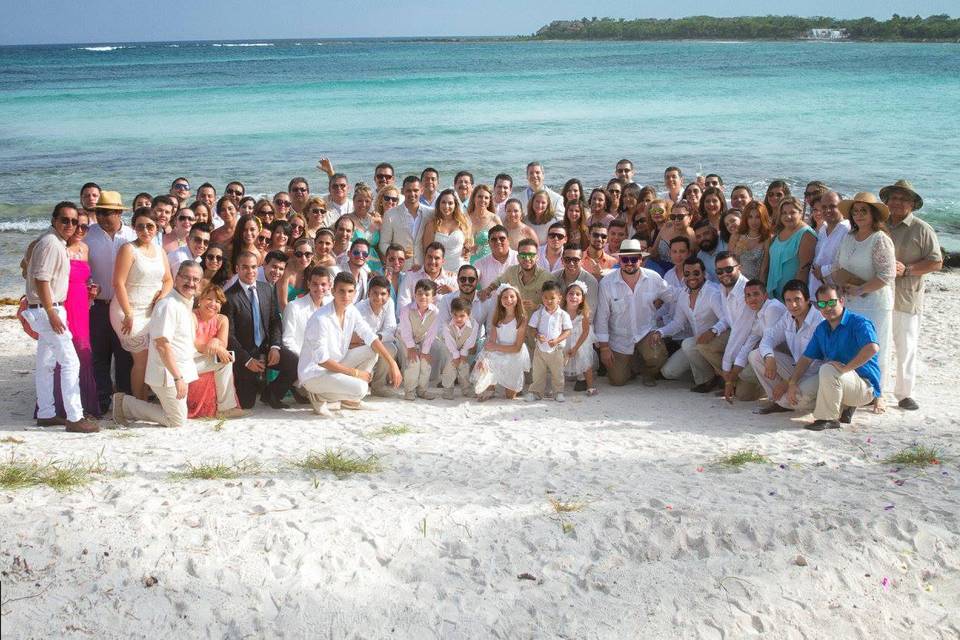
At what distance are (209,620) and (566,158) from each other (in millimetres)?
23210

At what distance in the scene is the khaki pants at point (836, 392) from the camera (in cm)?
718

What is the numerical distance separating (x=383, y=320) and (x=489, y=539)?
11.4 ft

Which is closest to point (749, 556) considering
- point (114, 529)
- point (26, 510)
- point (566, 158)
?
point (114, 529)

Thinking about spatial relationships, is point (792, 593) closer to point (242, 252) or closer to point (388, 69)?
point (242, 252)

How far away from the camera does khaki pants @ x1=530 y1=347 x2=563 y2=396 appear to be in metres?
8.40

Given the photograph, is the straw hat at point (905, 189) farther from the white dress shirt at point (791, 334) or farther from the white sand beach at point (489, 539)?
the white sand beach at point (489, 539)

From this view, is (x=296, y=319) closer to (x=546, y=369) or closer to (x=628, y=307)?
(x=546, y=369)

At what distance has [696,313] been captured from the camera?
8.63m

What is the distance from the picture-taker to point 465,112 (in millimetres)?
39844

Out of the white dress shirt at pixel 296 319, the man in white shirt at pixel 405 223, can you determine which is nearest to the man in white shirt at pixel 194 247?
the white dress shirt at pixel 296 319

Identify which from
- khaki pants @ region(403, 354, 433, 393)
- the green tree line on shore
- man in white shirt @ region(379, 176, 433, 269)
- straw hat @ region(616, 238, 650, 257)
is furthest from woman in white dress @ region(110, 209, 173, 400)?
the green tree line on shore

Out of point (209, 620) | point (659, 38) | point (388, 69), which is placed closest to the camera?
point (209, 620)

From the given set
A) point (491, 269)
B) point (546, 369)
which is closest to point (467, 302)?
point (491, 269)

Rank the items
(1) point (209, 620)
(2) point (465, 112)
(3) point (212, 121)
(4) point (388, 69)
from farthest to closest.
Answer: (4) point (388, 69) → (2) point (465, 112) → (3) point (212, 121) → (1) point (209, 620)
